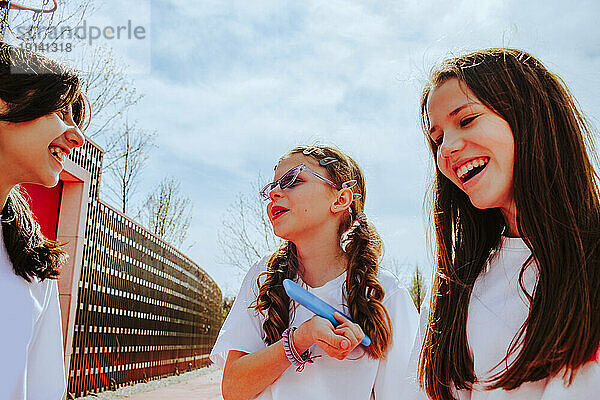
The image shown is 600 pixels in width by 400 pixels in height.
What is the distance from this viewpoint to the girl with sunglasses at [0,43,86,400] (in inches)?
69.3

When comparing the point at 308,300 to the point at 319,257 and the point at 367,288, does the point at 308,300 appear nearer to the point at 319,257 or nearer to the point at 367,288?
the point at 367,288

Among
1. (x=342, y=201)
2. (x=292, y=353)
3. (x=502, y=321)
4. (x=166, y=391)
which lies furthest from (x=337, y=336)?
(x=166, y=391)

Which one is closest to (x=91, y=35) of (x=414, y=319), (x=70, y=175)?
(x=70, y=175)

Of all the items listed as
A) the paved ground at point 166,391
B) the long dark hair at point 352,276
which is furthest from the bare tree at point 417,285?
the long dark hair at point 352,276

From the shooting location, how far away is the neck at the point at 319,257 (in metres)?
2.25

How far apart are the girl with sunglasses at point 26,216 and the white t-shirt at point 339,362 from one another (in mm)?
588

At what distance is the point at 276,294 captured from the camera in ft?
7.10

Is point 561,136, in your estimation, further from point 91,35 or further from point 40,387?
point 91,35

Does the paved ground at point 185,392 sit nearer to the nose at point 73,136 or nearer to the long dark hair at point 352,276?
the long dark hair at point 352,276

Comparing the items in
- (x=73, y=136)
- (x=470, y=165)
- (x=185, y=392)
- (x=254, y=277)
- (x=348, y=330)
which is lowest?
(x=185, y=392)

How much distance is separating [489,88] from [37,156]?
1.41 m

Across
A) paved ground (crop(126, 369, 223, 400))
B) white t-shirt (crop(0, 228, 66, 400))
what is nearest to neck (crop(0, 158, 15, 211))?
white t-shirt (crop(0, 228, 66, 400))

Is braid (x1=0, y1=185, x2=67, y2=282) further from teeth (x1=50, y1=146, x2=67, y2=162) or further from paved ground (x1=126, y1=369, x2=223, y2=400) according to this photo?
paved ground (x1=126, y1=369, x2=223, y2=400)

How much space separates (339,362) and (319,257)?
45 cm
